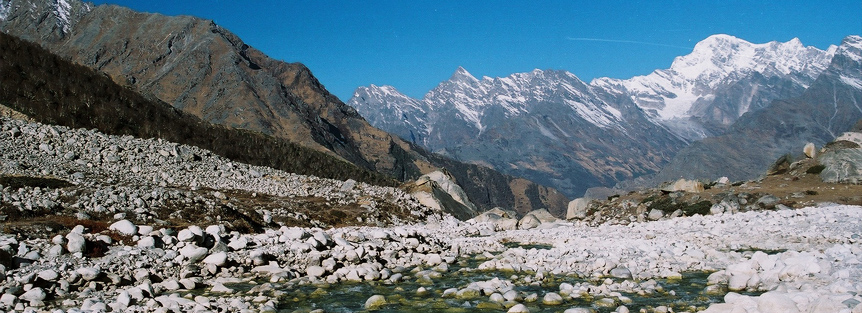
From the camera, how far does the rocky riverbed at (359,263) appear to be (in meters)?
15.5

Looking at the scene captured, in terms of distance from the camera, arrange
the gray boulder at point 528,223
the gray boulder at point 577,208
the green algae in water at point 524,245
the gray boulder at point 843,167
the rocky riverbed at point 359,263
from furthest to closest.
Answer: the gray boulder at point 577,208 → the gray boulder at point 843,167 → the gray boulder at point 528,223 → the green algae in water at point 524,245 → the rocky riverbed at point 359,263

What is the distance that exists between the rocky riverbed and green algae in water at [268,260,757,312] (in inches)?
2.8

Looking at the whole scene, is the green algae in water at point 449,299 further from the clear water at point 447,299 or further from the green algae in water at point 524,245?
the green algae in water at point 524,245

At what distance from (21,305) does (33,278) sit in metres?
1.88

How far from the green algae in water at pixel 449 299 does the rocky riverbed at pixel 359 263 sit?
72 millimetres

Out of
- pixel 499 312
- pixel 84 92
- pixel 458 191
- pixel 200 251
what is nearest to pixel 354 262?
pixel 200 251

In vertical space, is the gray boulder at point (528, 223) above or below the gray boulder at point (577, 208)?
below

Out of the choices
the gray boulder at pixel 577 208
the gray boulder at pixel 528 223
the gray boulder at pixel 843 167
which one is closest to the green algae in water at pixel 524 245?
the gray boulder at pixel 528 223

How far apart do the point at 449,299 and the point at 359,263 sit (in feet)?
21.6

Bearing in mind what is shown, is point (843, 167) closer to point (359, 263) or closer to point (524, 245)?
point (524, 245)

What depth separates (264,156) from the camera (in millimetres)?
82688

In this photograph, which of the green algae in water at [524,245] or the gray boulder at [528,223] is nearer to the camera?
the green algae in water at [524,245]

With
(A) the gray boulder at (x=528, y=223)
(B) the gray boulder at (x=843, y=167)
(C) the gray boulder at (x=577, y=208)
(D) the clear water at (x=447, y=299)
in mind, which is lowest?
(D) the clear water at (x=447, y=299)

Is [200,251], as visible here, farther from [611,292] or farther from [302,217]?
[302,217]
